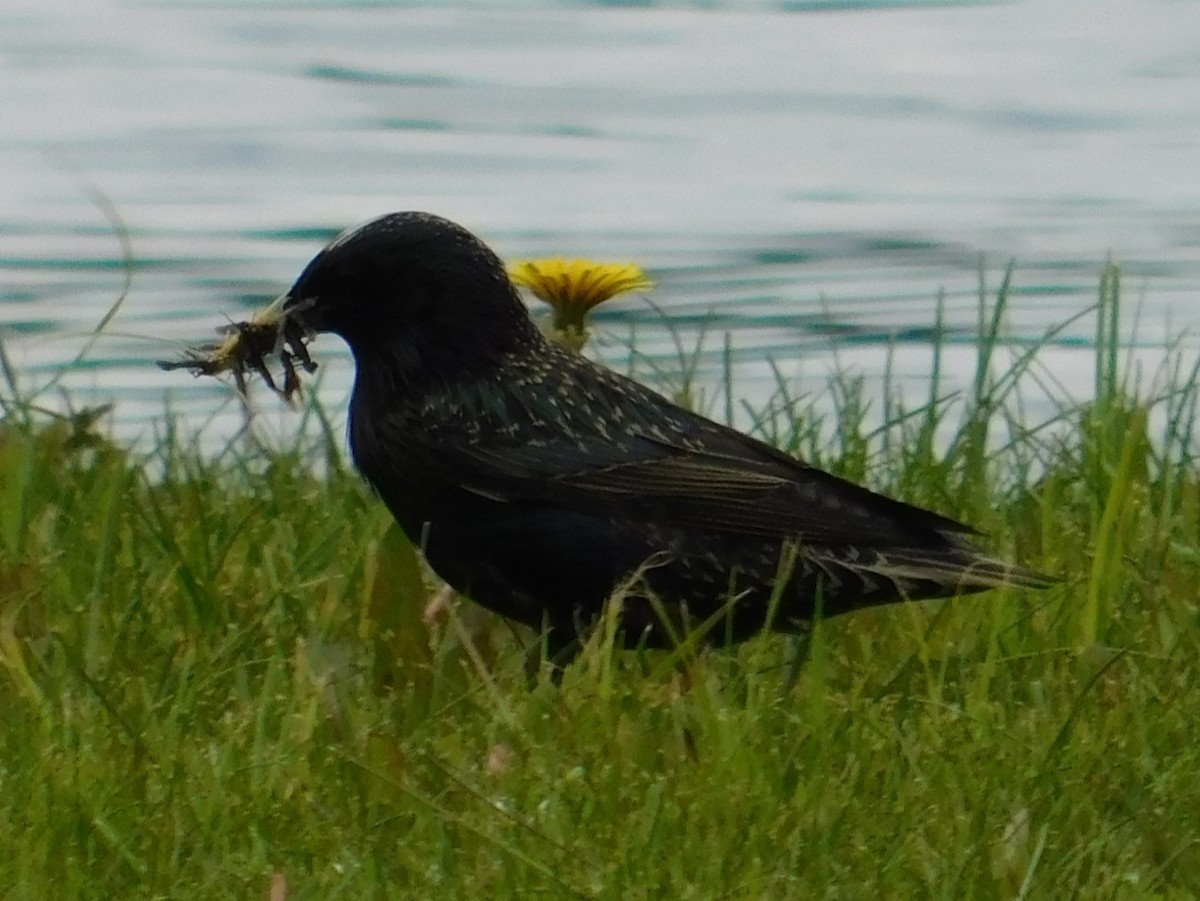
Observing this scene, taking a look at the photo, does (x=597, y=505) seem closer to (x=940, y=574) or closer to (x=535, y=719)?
(x=940, y=574)

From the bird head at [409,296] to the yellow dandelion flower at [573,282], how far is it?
33 cm

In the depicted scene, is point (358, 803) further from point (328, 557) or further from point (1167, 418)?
point (1167, 418)

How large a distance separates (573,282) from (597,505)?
0.78 metres

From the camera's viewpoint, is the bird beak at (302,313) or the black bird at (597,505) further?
the bird beak at (302,313)

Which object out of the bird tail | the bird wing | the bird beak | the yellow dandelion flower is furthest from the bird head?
the bird tail

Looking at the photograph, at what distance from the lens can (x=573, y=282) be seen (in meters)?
6.10

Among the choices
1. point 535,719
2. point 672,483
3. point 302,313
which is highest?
point 302,313

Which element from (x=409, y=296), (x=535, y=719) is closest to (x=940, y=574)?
(x=535, y=719)

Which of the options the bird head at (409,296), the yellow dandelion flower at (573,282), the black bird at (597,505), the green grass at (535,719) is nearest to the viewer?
the green grass at (535,719)

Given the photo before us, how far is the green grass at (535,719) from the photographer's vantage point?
4.23 metres

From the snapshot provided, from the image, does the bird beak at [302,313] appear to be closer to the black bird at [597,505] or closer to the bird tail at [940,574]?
the black bird at [597,505]

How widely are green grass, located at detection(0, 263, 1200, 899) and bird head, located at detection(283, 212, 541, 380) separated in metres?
0.37

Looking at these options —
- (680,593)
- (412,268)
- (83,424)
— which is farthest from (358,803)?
(83,424)

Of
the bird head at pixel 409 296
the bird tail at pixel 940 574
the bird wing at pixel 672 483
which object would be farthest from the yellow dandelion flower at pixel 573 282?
the bird tail at pixel 940 574
